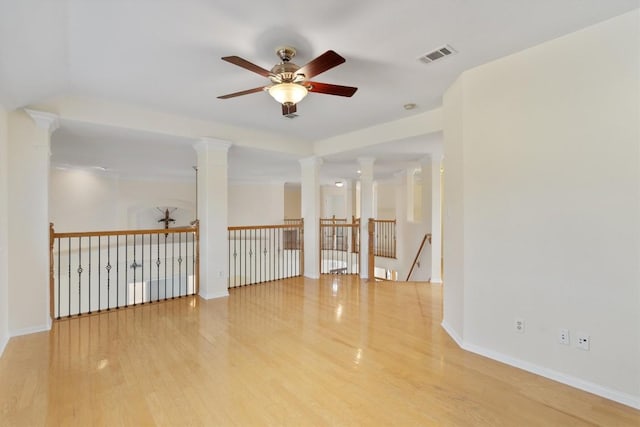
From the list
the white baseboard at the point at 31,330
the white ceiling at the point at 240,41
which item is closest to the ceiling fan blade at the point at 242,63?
the white ceiling at the point at 240,41

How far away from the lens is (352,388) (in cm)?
232

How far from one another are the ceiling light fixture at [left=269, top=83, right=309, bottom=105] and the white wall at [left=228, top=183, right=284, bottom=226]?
8.63m

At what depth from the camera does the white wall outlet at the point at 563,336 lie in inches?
95.0

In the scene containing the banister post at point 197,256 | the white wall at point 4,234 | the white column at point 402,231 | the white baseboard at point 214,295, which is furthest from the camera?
the white column at point 402,231

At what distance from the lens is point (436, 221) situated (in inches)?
228

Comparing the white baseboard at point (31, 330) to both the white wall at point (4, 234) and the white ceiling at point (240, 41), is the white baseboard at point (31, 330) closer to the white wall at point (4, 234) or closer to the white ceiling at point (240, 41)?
the white wall at point (4, 234)

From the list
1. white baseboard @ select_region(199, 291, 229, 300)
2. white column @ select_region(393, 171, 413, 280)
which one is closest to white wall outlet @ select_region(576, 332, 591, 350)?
white baseboard @ select_region(199, 291, 229, 300)

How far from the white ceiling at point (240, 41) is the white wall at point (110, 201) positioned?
17.4ft

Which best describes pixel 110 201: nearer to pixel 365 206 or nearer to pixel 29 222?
pixel 29 222

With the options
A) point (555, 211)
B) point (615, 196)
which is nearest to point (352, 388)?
point (555, 211)

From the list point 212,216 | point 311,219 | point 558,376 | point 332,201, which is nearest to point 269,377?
point 558,376

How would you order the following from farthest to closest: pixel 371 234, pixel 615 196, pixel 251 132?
pixel 371 234 → pixel 251 132 → pixel 615 196

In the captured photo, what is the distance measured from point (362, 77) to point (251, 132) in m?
2.58

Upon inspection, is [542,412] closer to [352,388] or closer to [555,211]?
[352,388]
